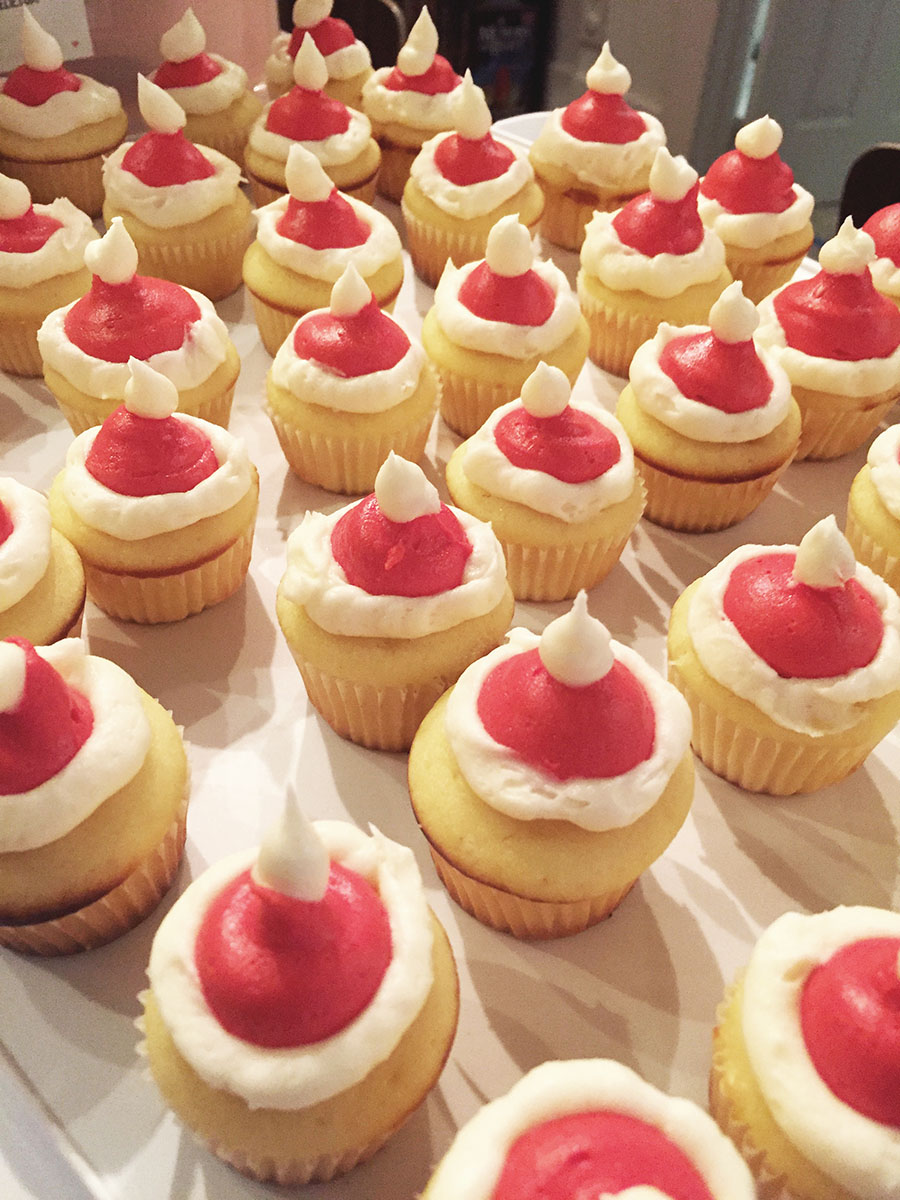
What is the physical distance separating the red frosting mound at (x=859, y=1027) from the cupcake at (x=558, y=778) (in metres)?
0.37

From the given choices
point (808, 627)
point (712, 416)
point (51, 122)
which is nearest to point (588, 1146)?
point (808, 627)

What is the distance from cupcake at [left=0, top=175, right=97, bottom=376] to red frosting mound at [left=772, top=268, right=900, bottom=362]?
2.14m

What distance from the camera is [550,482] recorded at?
7.38ft

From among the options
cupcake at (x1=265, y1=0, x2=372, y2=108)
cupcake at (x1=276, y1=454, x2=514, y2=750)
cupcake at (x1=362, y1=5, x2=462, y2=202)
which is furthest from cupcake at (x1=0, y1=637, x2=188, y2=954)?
cupcake at (x1=265, y1=0, x2=372, y2=108)

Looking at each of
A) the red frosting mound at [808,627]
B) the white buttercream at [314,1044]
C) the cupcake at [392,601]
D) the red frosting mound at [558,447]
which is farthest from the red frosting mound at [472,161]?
the white buttercream at [314,1044]

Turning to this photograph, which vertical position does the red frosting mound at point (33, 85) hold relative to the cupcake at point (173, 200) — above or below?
above

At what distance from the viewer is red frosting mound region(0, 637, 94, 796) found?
1.55 meters

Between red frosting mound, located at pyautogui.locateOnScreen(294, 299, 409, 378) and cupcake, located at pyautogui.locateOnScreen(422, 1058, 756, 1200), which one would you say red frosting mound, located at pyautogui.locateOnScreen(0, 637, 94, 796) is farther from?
red frosting mound, located at pyautogui.locateOnScreen(294, 299, 409, 378)

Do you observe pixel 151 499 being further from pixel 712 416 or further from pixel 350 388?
pixel 712 416

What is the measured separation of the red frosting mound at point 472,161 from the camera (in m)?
3.23

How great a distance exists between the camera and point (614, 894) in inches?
70.1

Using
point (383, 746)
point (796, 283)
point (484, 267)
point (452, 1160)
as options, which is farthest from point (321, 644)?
point (796, 283)

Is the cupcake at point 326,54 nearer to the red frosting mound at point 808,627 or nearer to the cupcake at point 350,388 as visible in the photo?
the cupcake at point 350,388

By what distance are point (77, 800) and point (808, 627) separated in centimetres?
139
